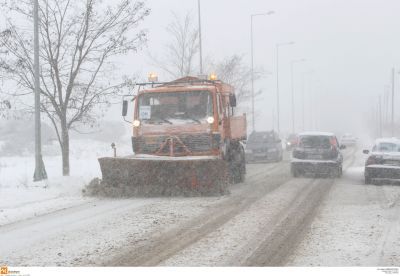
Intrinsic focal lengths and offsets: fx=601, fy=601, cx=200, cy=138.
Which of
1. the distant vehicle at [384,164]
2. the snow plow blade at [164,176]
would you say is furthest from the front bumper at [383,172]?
the snow plow blade at [164,176]

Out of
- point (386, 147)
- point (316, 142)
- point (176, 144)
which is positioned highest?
point (176, 144)

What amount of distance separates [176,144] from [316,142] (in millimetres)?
7322

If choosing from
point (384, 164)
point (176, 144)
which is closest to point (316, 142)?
point (384, 164)

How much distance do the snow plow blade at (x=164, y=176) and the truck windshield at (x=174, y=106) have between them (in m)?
1.48

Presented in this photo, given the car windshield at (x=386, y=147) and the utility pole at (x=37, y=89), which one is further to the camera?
the car windshield at (x=386, y=147)

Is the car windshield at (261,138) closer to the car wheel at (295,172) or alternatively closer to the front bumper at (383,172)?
the car wheel at (295,172)

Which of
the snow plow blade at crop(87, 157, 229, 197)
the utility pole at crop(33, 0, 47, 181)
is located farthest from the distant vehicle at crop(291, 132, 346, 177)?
the utility pole at crop(33, 0, 47, 181)

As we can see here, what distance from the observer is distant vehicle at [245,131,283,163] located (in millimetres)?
30562

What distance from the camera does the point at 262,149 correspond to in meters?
30.6

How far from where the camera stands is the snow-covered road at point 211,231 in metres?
7.44

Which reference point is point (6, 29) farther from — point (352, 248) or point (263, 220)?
point (352, 248)

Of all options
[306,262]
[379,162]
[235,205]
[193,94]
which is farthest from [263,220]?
[379,162]
